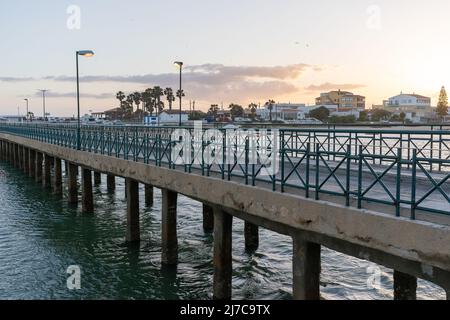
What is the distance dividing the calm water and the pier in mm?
813

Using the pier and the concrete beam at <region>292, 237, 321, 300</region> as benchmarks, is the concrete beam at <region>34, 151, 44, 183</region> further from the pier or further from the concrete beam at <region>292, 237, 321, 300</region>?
the concrete beam at <region>292, 237, 321, 300</region>

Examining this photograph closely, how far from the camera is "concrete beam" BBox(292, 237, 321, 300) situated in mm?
8102

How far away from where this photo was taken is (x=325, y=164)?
24.8 ft

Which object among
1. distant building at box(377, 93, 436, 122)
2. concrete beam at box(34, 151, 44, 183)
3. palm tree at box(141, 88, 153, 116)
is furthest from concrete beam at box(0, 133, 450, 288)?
distant building at box(377, 93, 436, 122)

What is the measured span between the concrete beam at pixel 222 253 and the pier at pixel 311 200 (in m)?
0.02

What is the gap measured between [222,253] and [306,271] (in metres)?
2.94

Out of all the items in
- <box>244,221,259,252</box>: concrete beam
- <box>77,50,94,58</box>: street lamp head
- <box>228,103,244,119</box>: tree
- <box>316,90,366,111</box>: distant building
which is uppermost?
<box>316,90,366,111</box>: distant building

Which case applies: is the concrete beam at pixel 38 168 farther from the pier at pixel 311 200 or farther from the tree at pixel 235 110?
the tree at pixel 235 110

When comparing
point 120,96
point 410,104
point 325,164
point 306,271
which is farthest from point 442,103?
point 325,164

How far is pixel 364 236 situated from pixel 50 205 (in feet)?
61.6

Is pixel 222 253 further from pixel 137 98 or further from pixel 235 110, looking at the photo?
pixel 137 98

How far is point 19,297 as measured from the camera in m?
Answer: 11.8

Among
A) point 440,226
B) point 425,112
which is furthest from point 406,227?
point 425,112

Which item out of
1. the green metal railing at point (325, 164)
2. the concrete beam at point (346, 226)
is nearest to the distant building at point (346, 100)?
the green metal railing at point (325, 164)
